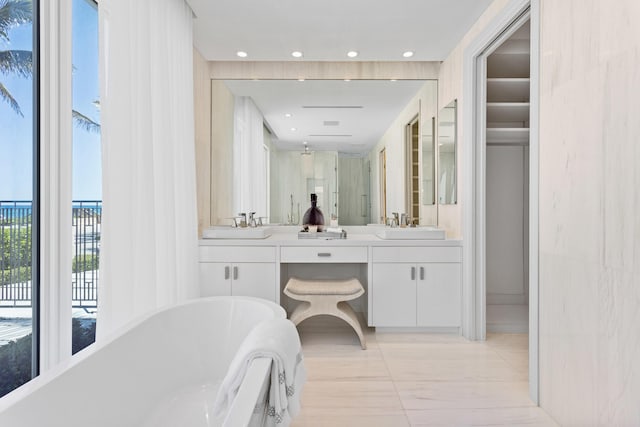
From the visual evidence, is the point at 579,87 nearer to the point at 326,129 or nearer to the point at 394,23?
the point at 394,23

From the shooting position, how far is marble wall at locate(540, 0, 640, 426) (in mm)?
1415

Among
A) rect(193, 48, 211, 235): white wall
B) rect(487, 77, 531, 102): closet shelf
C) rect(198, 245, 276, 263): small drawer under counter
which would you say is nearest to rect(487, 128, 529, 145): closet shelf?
rect(487, 77, 531, 102): closet shelf

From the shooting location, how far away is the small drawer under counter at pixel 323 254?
3.09m

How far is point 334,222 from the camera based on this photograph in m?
3.57

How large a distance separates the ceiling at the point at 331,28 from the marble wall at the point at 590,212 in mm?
927

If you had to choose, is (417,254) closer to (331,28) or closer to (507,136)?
(507,136)

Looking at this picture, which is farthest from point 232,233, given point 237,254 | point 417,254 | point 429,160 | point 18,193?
point 429,160

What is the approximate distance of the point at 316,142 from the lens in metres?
3.58

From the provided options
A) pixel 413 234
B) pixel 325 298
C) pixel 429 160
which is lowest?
pixel 325 298

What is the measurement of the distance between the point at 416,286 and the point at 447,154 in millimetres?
1178

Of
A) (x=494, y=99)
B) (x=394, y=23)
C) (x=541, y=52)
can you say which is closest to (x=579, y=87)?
(x=541, y=52)

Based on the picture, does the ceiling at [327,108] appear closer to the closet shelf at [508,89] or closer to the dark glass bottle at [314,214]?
the dark glass bottle at [314,214]

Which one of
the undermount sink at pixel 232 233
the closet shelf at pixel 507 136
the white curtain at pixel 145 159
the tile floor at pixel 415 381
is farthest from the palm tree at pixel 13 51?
the closet shelf at pixel 507 136

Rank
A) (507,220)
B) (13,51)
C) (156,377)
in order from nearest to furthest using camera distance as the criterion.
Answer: (13,51) → (156,377) → (507,220)
